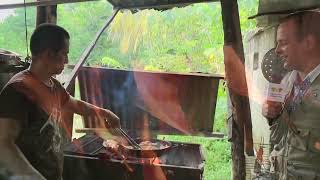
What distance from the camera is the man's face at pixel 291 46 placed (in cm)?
319

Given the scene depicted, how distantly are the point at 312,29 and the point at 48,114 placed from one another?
272 cm

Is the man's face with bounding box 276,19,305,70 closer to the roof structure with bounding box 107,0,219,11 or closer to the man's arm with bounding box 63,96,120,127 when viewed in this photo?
the man's arm with bounding box 63,96,120,127

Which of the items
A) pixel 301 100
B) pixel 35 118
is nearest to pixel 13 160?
pixel 35 118

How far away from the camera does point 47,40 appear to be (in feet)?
12.0

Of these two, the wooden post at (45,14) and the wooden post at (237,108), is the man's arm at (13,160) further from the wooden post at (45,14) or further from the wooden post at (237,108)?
the wooden post at (45,14)

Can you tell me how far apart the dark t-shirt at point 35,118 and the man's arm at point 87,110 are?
0.61 metres

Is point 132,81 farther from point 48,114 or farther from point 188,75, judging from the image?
point 48,114

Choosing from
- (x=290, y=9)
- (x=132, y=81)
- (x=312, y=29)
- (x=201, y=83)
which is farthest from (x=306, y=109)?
(x=132, y=81)

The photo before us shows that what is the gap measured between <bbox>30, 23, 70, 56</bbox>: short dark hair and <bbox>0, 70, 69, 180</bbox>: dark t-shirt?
0.28 m

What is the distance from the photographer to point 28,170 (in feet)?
9.95

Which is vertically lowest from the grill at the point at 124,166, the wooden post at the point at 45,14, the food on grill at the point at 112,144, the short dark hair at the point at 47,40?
the grill at the point at 124,166

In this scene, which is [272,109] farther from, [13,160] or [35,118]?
[13,160]

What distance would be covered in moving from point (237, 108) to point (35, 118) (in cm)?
240

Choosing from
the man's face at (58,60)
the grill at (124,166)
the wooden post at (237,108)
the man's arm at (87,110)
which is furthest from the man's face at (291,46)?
the man's arm at (87,110)
